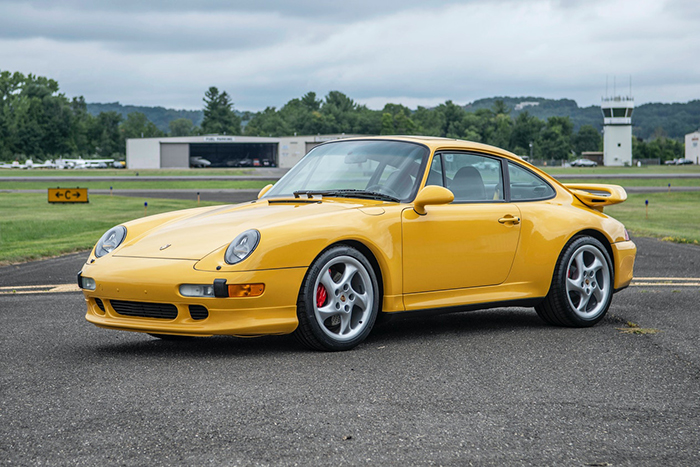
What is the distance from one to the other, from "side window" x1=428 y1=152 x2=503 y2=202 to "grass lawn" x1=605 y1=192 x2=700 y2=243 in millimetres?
10080

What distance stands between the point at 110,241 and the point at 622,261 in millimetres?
4139

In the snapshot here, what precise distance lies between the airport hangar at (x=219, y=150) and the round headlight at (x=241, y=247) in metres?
96.4

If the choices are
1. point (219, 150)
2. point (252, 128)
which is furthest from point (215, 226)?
point (252, 128)

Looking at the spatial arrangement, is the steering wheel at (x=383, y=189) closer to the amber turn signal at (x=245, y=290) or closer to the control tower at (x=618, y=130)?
the amber turn signal at (x=245, y=290)

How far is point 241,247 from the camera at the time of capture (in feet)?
15.8

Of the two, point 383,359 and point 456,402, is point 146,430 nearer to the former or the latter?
point 456,402

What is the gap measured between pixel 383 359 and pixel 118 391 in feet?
5.40

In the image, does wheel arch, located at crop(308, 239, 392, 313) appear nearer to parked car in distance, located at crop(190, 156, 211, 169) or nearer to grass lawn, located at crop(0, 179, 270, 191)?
grass lawn, located at crop(0, 179, 270, 191)

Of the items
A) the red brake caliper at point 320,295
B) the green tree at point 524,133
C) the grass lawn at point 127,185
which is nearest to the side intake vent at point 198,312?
the red brake caliper at point 320,295

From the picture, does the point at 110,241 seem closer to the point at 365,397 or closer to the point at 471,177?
the point at 365,397

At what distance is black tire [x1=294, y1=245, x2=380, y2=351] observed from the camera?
4.92 m

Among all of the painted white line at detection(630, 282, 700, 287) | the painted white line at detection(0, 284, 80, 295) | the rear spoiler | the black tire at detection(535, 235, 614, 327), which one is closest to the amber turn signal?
the black tire at detection(535, 235, 614, 327)

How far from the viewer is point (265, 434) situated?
11.1 feet

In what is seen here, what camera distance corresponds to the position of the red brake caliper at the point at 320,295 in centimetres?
502
